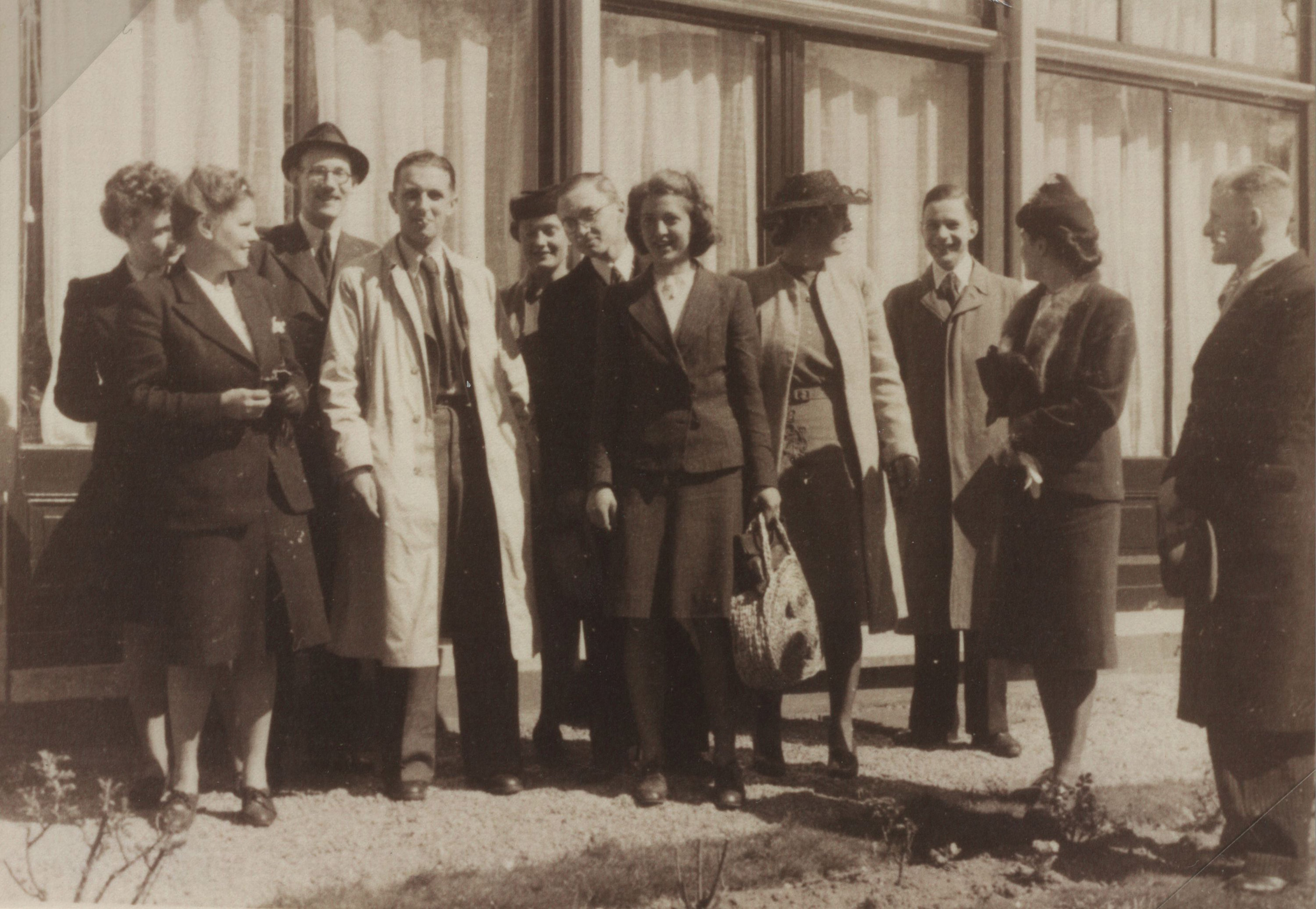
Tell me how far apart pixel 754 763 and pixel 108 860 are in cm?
195

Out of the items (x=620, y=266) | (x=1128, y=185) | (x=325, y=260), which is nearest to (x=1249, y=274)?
(x=1128, y=185)

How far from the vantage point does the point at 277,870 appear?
338 centimetres

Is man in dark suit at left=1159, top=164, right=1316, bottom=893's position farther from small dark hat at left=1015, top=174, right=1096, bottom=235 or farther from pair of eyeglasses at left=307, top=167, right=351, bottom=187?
pair of eyeglasses at left=307, top=167, right=351, bottom=187

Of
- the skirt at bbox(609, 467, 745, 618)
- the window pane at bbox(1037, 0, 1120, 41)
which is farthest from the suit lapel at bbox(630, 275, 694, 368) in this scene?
the window pane at bbox(1037, 0, 1120, 41)

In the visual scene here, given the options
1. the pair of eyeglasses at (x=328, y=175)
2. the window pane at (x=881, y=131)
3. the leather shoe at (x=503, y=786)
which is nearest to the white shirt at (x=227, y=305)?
the pair of eyeglasses at (x=328, y=175)

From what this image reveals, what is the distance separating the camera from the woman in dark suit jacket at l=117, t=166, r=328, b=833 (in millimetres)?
3355

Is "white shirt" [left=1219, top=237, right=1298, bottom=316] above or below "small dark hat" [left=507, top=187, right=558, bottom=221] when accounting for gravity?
below

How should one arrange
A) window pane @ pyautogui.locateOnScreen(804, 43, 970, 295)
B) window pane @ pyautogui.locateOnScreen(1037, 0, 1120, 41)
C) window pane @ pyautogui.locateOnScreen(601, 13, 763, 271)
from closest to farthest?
window pane @ pyautogui.locateOnScreen(1037, 0, 1120, 41) → window pane @ pyautogui.locateOnScreen(601, 13, 763, 271) → window pane @ pyautogui.locateOnScreen(804, 43, 970, 295)

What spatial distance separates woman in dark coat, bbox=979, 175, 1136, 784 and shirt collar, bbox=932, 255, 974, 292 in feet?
1.64

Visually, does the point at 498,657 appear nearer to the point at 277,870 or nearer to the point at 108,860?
the point at 277,870

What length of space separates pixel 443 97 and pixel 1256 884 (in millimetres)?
3780

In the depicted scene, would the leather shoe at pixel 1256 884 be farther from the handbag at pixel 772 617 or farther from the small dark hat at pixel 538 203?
the small dark hat at pixel 538 203

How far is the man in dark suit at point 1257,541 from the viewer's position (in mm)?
3354

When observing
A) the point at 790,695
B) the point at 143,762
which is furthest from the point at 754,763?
the point at 143,762
